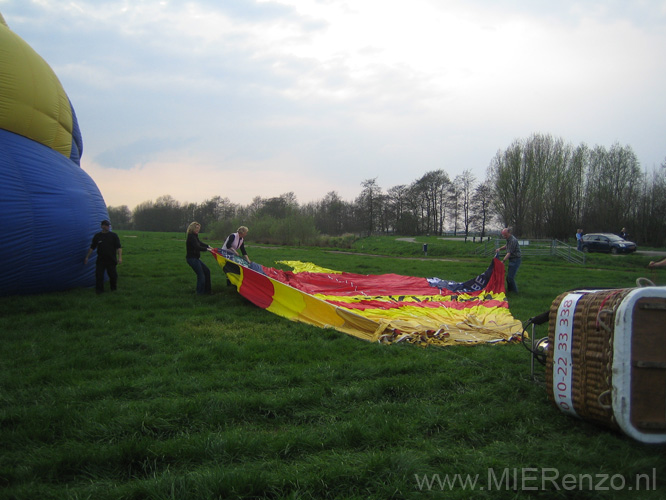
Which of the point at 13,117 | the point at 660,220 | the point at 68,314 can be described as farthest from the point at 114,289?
the point at 660,220

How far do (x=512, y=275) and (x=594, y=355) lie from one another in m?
7.36

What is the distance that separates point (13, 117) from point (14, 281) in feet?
9.60

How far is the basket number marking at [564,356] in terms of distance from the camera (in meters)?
3.22

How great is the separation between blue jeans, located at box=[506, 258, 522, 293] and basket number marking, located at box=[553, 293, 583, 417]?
687cm

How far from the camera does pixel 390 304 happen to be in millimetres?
7617

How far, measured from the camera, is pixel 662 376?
9.16ft

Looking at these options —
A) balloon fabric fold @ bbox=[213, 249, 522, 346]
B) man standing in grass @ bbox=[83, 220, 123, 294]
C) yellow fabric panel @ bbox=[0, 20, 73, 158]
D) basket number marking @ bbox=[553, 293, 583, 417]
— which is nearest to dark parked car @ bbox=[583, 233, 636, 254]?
balloon fabric fold @ bbox=[213, 249, 522, 346]

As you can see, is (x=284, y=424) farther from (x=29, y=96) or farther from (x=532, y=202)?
(x=532, y=202)

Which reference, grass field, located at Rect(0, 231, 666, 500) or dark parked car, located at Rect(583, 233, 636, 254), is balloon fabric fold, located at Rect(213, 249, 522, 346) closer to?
grass field, located at Rect(0, 231, 666, 500)

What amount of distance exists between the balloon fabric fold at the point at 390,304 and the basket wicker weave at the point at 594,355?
240 cm

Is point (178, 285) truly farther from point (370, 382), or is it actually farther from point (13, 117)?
point (370, 382)

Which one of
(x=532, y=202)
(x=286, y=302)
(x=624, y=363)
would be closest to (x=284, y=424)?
(x=624, y=363)

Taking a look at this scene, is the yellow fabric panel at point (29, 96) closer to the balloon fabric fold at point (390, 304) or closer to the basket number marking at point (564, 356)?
the balloon fabric fold at point (390, 304)

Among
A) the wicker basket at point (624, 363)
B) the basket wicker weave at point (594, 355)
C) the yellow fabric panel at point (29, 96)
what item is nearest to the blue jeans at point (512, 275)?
the basket wicker weave at point (594, 355)
